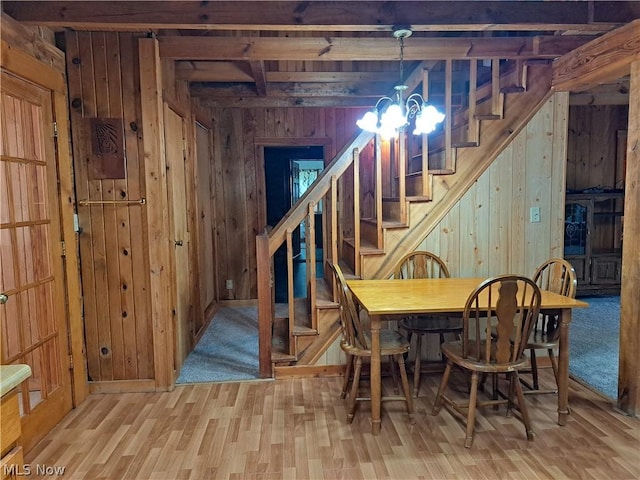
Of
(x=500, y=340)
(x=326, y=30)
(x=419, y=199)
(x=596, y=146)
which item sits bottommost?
(x=500, y=340)

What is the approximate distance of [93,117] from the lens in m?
2.85

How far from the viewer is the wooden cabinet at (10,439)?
1.13m

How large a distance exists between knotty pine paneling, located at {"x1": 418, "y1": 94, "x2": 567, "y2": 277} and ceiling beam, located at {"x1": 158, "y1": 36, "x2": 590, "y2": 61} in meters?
0.46

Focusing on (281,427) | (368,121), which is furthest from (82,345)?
(368,121)

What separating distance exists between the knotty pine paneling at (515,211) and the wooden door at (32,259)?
258 centimetres

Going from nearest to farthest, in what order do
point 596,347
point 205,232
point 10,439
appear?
point 10,439 < point 596,347 < point 205,232

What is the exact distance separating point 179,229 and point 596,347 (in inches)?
149

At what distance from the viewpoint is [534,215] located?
3.33 meters

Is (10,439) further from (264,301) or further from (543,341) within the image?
(543,341)

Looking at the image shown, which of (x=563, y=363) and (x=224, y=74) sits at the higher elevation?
(x=224, y=74)

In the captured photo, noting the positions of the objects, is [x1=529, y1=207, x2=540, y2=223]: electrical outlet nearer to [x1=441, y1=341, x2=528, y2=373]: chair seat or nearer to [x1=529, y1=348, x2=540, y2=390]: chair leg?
[x1=529, y1=348, x2=540, y2=390]: chair leg

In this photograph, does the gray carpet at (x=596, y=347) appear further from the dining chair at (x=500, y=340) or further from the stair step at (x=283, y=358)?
the stair step at (x=283, y=358)

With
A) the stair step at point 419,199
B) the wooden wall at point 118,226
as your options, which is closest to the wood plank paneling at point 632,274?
the stair step at point 419,199

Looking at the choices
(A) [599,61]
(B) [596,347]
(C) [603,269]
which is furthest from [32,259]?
(C) [603,269]
